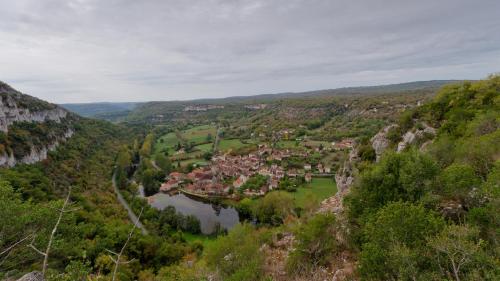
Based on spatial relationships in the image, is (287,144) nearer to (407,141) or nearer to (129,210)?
(129,210)

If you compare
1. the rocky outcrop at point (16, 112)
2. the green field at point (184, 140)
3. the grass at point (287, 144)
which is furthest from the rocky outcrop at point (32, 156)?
the grass at point (287, 144)

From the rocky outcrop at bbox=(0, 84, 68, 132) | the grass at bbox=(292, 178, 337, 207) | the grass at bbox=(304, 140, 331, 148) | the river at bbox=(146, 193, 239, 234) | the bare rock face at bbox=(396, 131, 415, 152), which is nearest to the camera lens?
the bare rock face at bbox=(396, 131, 415, 152)

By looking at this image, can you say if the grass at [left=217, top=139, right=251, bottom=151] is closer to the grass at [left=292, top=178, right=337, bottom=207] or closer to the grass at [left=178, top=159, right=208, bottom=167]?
the grass at [left=178, top=159, right=208, bottom=167]

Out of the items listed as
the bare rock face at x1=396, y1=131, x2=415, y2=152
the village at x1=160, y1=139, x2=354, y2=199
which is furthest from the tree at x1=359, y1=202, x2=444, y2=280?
the village at x1=160, y1=139, x2=354, y2=199

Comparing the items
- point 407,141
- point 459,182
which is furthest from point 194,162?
point 459,182

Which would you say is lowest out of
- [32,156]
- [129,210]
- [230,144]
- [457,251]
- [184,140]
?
[129,210]

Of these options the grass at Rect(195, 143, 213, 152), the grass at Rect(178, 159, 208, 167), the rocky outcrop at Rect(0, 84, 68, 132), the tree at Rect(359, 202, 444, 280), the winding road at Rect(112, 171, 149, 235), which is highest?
the rocky outcrop at Rect(0, 84, 68, 132)
